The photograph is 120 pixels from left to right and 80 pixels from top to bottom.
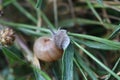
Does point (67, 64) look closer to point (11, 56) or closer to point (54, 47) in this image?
point (54, 47)

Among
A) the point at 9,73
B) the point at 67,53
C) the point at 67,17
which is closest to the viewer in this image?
the point at 67,53

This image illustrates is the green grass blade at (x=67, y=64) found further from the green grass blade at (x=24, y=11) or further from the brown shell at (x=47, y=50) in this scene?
the green grass blade at (x=24, y=11)

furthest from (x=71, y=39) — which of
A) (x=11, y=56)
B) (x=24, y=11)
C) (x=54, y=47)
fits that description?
(x=24, y=11)

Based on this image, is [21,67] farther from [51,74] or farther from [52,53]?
[52,53]

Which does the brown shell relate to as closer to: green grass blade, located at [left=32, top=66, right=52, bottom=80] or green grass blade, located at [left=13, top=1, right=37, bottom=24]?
green grass blade, located at [left=32, top=66, right=52, bottom=80]

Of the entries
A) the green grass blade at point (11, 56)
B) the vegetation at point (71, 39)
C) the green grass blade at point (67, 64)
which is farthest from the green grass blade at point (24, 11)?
the green grass blade at point (67, 64)

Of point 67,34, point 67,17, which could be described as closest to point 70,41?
point 67,34
